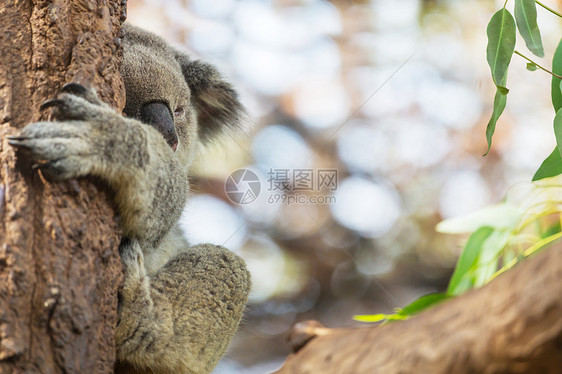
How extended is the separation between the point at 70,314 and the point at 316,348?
2.18ft

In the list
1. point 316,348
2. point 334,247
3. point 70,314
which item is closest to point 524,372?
point 316,348

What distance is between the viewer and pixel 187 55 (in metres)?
3.38

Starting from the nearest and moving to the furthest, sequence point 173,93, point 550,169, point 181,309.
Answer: point 550,169, point 181,309, point 173,93

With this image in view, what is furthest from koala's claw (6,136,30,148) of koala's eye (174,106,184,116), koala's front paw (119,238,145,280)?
koala's eye (174,106,184,116)

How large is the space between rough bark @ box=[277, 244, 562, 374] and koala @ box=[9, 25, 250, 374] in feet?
3.02

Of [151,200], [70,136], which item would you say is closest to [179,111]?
[151,200]

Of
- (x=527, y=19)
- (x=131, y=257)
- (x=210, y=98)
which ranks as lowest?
(x=210, y=98)

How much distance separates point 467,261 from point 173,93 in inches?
66.1

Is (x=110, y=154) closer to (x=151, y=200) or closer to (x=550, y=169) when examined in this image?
(x=151, y=200)

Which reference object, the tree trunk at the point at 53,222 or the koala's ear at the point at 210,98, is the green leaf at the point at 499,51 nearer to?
the tree trunk at the point at 53,222

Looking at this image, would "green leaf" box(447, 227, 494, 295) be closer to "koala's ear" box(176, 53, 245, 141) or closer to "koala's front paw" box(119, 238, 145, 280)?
"koala's ear" box(176, 53, 245, 141)

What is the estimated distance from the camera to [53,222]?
163 centimetres

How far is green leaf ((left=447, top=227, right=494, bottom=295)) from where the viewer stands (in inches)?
120

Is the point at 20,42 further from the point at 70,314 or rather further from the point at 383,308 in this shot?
the point at 383,308
